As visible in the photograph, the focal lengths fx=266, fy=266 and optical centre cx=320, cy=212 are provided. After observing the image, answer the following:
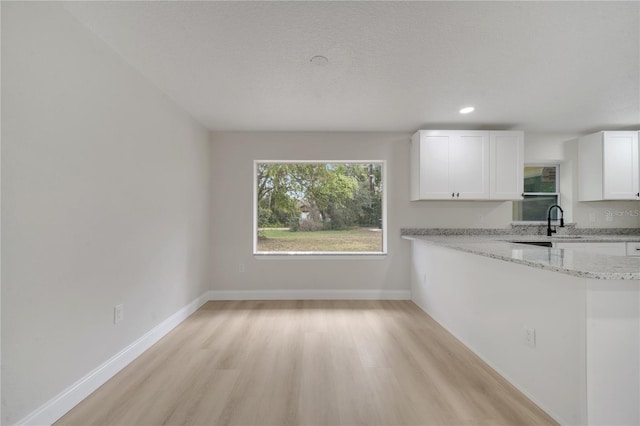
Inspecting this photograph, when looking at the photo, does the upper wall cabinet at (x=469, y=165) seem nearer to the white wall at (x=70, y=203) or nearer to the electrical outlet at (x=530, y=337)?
the electrical outlet at (x=530, y=337)

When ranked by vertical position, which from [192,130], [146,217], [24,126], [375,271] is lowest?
[375,271]

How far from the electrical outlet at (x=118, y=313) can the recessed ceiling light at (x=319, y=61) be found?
7.76ft

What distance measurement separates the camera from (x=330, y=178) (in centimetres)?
394

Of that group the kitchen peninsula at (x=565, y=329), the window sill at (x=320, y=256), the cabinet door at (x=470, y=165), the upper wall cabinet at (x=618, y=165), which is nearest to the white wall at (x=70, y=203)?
the window sill at (x=320, y=256)

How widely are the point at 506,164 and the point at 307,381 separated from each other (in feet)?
11.3

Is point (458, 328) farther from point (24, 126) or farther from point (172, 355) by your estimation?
point (24, 126)

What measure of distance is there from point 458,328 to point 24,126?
342cm

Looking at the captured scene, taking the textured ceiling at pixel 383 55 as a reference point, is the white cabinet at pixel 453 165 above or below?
below

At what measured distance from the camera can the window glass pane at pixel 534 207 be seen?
385cm

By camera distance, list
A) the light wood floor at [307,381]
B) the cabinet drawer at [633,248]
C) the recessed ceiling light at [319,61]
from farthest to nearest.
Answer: the cabinet drawer at [633,248]
the recessed ceiling light at [319,61]
the light wood floor at [307,381]

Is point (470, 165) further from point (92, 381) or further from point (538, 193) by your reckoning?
point (92, 381)

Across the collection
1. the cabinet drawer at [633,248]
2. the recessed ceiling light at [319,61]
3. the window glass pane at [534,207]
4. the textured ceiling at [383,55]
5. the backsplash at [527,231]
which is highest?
the textured ceiling at [383,55]


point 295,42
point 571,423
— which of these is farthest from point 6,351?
point 571,423

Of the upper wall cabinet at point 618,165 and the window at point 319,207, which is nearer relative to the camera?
the upper wall cabinet at point 618,165
